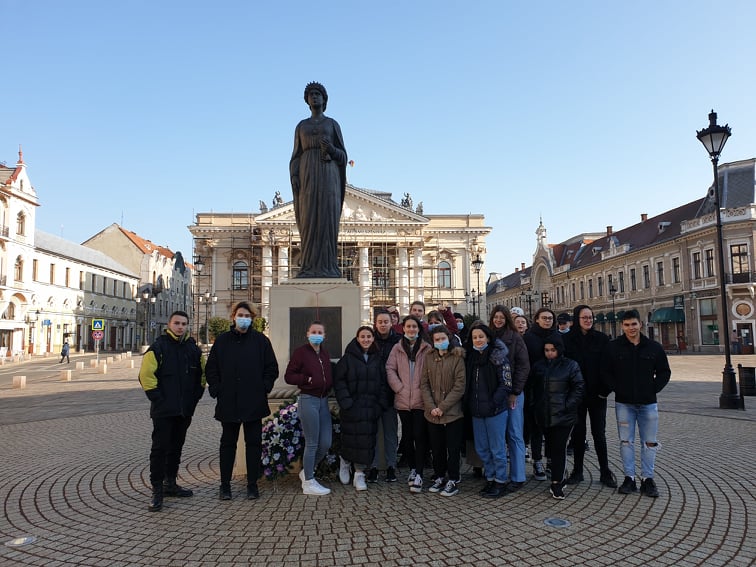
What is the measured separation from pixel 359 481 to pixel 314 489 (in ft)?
1.62

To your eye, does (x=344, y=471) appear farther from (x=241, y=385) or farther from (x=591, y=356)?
(x=591, y=356)

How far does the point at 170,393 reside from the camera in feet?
16.5

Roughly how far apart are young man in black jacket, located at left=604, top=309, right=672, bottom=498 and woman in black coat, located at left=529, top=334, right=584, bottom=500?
474mm

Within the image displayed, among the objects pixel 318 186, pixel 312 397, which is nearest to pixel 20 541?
pixel 312 397

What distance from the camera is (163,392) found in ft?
16.5

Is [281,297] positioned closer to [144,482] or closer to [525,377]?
[144,482]

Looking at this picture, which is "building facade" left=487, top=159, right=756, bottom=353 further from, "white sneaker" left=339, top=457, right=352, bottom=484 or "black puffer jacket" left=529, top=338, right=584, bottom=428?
"white sneaker" left=339, top=457, right=352, bottom=484

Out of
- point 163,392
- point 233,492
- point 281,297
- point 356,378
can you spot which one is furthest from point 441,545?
point 281,297

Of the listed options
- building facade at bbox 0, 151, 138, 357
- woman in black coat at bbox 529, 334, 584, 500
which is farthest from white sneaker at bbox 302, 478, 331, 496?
building facade at bbox 0, 151, 138, 357

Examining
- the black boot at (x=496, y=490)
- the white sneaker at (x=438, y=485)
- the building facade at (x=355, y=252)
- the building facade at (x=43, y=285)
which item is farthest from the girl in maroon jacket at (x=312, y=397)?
the building facade at (x=355, y=252)

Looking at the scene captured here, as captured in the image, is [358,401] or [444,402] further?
[358,401]

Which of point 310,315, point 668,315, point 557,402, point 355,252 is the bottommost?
point 557,402

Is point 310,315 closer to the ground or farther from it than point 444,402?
farther from it

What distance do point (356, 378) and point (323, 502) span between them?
122 cm
